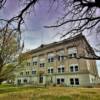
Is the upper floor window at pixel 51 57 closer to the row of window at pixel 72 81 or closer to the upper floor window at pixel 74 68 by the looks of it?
the row of window at pixel 72 81

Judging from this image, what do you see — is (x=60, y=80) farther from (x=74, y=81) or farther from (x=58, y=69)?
(x=74, y=81)

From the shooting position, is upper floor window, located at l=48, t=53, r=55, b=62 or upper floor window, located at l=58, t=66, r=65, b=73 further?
upper floor window, located at l=48, t=53, r=55, b=62

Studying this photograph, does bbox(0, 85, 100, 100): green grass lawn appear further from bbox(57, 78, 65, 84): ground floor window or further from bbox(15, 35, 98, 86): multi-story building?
bbox(57, 78, 65, 84): ground floor window

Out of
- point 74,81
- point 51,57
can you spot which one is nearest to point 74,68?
point 74,81

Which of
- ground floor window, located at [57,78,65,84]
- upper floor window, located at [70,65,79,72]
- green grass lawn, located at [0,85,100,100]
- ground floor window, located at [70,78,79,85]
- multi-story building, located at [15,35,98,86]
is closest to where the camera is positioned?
green grass lawn, located at [0,85,100,100]

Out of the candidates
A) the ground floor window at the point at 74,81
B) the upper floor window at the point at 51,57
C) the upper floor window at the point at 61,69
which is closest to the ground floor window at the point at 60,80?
the upper floor window at the point at 61,69

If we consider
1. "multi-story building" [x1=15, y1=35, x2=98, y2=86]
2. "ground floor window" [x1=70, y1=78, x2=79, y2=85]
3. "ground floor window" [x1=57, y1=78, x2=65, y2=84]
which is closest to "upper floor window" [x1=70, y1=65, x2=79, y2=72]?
"multi-story building" [x1=15, y1=35, x2=98, y2=86]

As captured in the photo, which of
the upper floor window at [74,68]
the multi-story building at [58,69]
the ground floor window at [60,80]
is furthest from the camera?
the ground floor window at [60,80]

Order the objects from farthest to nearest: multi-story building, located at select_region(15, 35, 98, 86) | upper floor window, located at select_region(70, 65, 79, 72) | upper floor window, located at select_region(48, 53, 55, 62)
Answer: upper floor window, located at select_region(48, 53, 55, 62) < upper floor window, located at select_region(70, 65, 79, 72) < multi-story building, located at select_region(15, 35, 98, 86)

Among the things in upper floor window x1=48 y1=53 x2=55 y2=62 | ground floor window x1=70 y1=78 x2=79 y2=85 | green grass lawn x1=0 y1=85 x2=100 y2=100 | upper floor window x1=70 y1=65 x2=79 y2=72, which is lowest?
green grass lawn x1=0 y1=85 x2=100 y2=100

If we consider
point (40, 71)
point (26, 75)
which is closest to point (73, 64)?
point (40, 71)

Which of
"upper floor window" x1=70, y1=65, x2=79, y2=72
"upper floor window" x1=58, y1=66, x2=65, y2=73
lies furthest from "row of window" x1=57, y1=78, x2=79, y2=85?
"upper floor window" x1=70, y1=65, x2=79, y2=72

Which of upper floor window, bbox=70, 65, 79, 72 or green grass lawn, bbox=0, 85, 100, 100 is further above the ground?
upper floor window, bbox=70, 65, 79, 72

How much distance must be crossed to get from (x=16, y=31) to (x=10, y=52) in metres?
16.7
